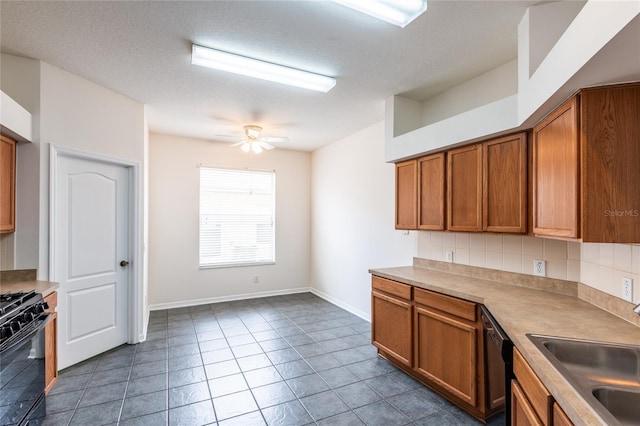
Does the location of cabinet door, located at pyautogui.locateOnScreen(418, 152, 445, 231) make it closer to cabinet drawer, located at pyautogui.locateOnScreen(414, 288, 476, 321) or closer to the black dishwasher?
cabinet drawer, located at pyautogui.locateOnScreen(414, 288, 476, 321)

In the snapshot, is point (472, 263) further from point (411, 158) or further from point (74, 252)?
point (74, 252)

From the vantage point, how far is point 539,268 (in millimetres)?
2363

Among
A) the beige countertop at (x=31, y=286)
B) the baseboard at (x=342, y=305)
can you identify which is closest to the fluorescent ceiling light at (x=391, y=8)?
the beige countertop at (x=31, y=286)

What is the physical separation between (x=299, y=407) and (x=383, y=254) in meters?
2.23

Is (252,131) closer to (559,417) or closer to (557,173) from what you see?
(557,173)

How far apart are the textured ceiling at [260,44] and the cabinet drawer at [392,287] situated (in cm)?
191

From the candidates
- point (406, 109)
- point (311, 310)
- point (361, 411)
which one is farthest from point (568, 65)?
point (311, 310)

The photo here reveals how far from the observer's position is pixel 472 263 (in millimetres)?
2898

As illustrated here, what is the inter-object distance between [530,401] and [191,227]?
486 cm

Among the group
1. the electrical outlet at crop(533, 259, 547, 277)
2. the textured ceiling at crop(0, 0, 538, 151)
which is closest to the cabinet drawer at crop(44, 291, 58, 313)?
the textured ceiling at crop(0, 0, 538, 151)

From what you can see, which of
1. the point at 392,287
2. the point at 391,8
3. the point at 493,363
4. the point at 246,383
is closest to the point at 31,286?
the point at 246,383

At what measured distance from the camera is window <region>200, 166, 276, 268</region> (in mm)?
5258

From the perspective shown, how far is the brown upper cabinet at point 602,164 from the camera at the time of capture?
1.46 meters

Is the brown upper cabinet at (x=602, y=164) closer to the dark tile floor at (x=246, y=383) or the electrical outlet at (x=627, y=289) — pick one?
the electrical outlet at (x=627, y=289)
